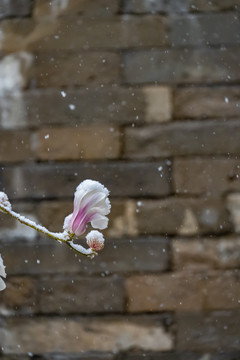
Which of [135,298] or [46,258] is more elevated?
[46,258]

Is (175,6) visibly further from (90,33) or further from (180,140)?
(180,140)

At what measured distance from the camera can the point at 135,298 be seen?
6.85 feet

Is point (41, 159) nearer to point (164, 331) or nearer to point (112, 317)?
point (112, 317)

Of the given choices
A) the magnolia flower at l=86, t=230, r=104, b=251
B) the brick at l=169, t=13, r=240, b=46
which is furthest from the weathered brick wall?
the magnolia flower at l=86, t=230, r=104, b=251

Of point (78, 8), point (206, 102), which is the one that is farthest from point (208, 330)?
point (78, 8)

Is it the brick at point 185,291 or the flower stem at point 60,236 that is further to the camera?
the brick at point 185,291

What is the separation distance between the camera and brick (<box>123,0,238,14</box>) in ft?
6.77

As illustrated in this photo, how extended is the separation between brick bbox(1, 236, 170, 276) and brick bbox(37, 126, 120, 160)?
0.34m

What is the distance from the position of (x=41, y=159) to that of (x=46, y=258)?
0.40m

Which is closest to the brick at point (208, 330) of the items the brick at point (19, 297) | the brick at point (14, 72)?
the brick at point (19, 297)

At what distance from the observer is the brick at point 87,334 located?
6.86 ft

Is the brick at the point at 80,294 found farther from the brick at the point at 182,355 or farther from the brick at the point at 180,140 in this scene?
the brick at the point at 180,140

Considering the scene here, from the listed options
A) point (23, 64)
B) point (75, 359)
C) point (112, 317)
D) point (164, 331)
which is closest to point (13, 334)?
point (75, 359)

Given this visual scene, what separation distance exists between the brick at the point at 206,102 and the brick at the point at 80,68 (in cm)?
27
